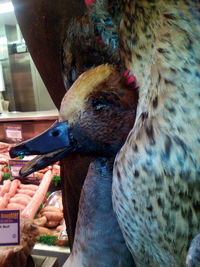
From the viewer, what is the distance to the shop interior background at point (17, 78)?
411 centimetres

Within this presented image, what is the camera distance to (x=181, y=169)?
25cm

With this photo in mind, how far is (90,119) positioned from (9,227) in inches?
23.1

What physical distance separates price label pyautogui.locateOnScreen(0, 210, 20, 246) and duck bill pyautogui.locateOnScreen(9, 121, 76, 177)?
0.51m

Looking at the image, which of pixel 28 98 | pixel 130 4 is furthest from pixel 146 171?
pixel 28 98

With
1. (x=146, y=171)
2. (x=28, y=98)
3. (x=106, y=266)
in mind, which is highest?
(x=146, y=171)

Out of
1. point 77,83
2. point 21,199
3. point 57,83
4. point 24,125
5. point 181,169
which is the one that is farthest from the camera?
point 24,125

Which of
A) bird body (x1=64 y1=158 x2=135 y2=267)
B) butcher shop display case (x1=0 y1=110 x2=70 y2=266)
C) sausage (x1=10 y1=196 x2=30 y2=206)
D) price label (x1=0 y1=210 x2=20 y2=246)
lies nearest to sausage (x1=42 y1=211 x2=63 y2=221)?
butcher shop display case (x1=0 y1=110 x2=70 y2=266)

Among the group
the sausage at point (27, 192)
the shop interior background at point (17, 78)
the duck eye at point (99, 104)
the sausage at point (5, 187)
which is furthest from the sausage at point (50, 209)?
the shop interior background at point (17, 78)

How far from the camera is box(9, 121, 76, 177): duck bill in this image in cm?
36

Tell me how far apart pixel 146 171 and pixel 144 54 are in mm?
95

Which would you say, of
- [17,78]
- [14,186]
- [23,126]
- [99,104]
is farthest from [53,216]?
[17,78]

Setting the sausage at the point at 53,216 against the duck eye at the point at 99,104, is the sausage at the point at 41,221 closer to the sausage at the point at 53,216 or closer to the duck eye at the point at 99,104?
the sausage at the point at 53,216

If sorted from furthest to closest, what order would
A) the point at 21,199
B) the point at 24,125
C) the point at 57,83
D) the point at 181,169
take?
the point at 24,125 < the point at 21,199 < the point at 57,83 < the point at 181,169

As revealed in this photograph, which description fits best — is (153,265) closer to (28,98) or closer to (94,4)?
(94,4)
